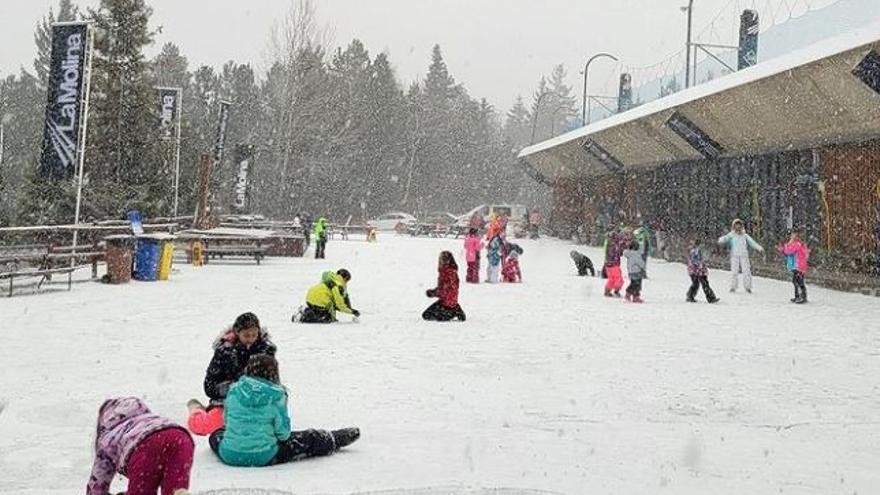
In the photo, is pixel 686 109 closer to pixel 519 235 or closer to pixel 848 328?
pixel 848 328

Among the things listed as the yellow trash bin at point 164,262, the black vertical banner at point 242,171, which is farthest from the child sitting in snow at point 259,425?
the black vertical banner at point 242,171

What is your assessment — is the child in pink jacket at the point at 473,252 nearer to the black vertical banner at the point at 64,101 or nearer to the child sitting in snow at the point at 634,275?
the child sitting in snow at the point at 634,275

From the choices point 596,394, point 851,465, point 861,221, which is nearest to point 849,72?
→ point 861,221

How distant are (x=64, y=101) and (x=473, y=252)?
Result: 377 inches

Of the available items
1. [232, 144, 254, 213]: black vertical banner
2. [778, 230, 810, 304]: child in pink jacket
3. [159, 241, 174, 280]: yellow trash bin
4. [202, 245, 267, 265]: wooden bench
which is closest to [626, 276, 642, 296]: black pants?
[778, 230, 810, 304]: child in pink jacket

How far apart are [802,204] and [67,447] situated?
20.9m

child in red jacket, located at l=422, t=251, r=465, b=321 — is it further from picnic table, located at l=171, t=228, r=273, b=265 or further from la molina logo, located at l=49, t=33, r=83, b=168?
picnic table, located at l=171, t=228, r=273, b=265

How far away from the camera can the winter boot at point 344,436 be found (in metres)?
5.78

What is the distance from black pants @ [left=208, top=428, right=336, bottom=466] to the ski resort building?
49.5ft

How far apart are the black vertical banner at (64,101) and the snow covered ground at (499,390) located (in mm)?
4172

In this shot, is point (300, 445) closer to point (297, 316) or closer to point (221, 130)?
point (297, 316)

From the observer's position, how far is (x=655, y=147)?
31.5 meters

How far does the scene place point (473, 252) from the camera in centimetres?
1972

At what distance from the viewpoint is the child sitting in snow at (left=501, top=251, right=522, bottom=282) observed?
20.1 meters
